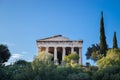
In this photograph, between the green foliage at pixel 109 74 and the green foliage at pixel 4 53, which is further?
the green foliage at pixel 4 53

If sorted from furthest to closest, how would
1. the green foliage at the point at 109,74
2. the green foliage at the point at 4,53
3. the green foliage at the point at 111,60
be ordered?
the green foliage at the point at 4,53 → the green foliage at the point at 111,60 → the green foliage at the point at 109,74

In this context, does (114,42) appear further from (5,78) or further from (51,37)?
(5,78)

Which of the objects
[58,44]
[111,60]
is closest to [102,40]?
[111,60]

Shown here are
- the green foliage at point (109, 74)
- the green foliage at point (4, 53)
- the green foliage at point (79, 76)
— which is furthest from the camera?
the green foliage at point (4, 53)

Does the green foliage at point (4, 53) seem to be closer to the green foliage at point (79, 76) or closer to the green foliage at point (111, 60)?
the green foliage at point (111, 60)

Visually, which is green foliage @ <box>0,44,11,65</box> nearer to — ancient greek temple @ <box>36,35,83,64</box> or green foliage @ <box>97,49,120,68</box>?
ancient greek temple @ <box>36,35,83,64</box>

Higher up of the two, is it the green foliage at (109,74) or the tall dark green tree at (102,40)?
the tall dark green tree at (102,40)

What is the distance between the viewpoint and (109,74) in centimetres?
3180

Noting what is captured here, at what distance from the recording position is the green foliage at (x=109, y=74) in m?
29.9

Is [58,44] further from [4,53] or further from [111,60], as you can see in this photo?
[111,60]

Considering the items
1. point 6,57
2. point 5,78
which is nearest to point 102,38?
point 6,57

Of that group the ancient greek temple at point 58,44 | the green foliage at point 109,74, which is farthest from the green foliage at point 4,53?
the green foliage at point 109,74

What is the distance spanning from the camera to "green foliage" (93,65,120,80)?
29.9 metres

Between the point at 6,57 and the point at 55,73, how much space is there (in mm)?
26154
